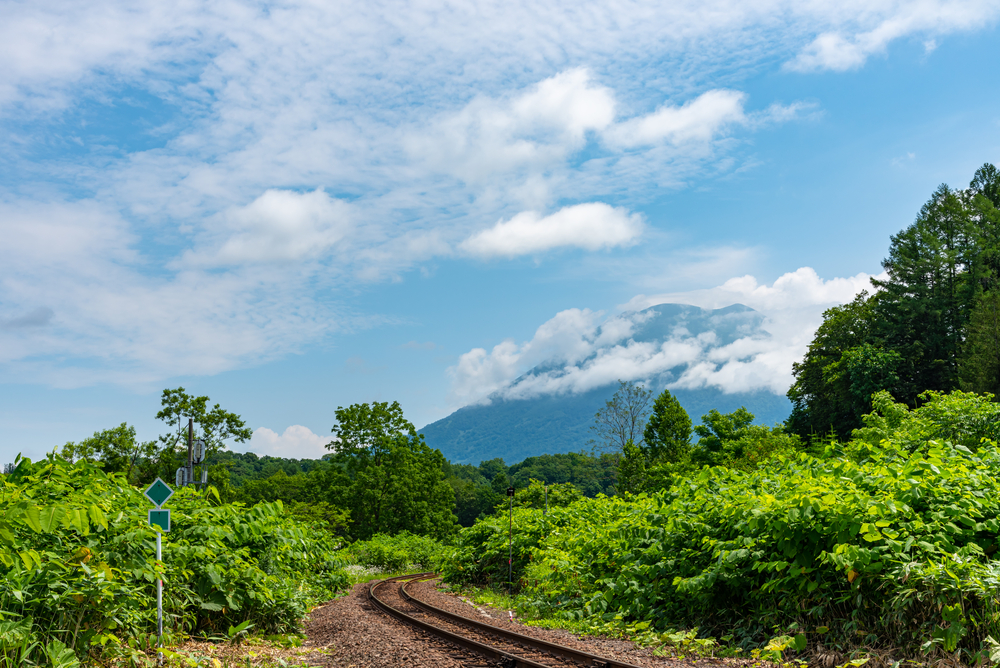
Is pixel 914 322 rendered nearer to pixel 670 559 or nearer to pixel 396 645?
pixel 670 559

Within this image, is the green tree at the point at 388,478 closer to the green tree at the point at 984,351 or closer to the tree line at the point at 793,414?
the tree line at the point at 793,414

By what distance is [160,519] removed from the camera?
7766mm

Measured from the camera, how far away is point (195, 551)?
29.1 feet

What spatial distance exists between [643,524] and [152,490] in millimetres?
8671

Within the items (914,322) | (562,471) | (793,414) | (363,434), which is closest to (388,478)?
(363,434)

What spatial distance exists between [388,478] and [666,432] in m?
25.5

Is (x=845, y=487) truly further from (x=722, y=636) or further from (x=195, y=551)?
(x=195, y=551)

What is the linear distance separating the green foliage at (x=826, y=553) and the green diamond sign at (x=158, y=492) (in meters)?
7.40

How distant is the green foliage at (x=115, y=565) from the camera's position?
613 centimetres

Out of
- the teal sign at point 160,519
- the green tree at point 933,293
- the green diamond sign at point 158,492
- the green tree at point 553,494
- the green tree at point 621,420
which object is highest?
the green tree at point 933,293

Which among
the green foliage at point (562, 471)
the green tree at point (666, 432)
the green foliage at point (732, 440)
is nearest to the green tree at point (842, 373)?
the green foliage at point (732, 440)

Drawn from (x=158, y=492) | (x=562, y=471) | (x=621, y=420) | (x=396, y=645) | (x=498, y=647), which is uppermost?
(x=621, y=420)

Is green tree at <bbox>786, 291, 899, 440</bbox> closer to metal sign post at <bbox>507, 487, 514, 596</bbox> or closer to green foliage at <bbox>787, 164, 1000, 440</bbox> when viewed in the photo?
green foliage at <bbox>787, 164, 1000, 440</bbox>

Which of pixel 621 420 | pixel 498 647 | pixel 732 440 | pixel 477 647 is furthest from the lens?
pixel 621 420
